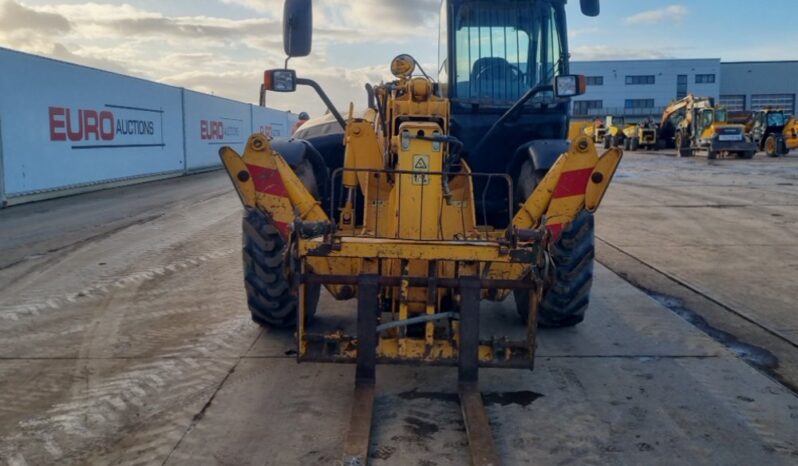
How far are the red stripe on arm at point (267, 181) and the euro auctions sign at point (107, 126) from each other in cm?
1258

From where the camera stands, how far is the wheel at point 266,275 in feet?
17.2

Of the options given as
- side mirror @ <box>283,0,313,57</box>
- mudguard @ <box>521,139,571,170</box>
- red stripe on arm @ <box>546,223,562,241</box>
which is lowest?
red stripe on arm @ <box>546,223,562,241</box>

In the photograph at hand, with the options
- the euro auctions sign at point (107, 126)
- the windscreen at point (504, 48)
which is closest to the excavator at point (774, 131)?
the euro auctions sign at point (107, 126)

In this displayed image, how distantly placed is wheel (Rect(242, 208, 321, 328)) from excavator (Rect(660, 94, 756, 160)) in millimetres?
31497

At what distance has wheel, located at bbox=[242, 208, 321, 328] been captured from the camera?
17.2ft

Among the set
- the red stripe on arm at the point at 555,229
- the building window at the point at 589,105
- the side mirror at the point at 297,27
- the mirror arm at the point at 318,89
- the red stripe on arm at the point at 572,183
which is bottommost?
the red stripe on arm at the point at 555,229

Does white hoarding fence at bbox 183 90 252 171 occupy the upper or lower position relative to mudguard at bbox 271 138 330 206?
upper

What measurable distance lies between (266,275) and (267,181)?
74 centimetres

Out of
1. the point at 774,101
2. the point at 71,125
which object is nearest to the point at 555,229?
the point at 71,125

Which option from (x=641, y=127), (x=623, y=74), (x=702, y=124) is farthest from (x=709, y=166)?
(x=623, y=74)

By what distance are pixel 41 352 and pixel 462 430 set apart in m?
3.19

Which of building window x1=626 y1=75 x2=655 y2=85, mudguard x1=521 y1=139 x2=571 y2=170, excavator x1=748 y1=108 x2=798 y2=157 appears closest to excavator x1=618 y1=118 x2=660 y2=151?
excavator x1=748 y1=108 x2=798 y2=157

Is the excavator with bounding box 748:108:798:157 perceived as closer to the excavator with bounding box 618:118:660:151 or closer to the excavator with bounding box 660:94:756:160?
the excavator with bounding box 660:94:756:160

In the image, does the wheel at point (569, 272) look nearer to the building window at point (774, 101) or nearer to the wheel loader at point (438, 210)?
the wheel loader at point (438, 210)
